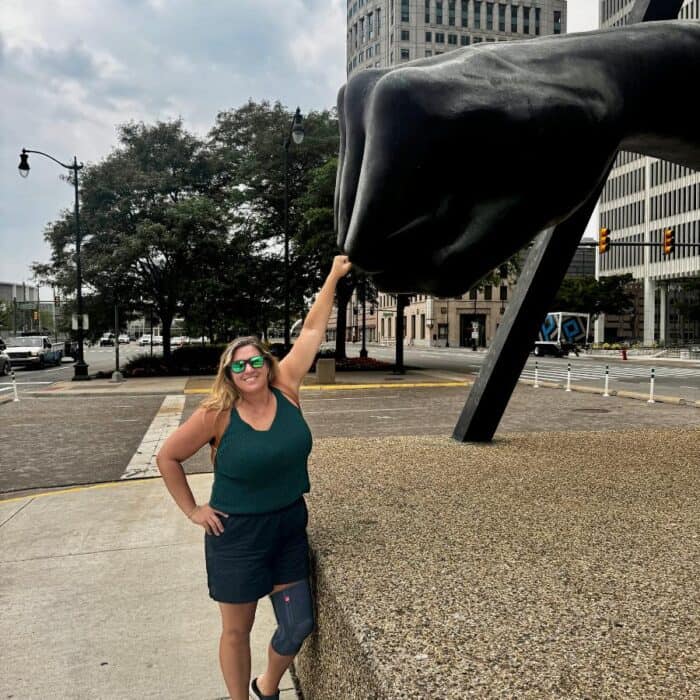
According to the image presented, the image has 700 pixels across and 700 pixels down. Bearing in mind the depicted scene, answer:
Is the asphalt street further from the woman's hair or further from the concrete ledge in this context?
the woman's hair

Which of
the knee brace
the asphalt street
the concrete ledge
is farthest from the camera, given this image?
the asphalt street

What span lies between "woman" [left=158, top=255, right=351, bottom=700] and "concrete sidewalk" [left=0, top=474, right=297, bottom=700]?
2.60 feet

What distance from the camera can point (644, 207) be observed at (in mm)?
59969

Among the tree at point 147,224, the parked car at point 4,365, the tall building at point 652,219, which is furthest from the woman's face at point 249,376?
the tall building at point 652,219

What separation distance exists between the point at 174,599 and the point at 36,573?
44.9 inches

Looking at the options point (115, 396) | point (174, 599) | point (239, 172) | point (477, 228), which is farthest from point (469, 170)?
point (239, 172)

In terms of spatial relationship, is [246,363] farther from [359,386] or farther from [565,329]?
[565,329]

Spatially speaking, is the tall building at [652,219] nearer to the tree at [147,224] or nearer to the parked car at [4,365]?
the tree at [147,224]

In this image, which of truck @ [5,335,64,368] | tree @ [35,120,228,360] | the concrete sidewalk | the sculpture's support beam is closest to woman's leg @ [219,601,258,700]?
the concrete sidewalk

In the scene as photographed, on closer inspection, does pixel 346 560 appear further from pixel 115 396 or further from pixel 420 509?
pixel 115 396

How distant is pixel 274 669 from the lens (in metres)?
2.43

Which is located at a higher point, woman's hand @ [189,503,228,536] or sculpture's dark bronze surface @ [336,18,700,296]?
sculpture's dark bronze surface @ [336,18,700,296]

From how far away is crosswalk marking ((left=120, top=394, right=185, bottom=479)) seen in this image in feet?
25.5

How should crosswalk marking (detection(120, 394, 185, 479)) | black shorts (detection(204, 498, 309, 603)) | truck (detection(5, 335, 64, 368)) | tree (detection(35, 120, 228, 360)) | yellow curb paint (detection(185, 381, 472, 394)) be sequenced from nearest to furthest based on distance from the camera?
black shorts (detection(204, 498, 309, 603)) → crosswalk marking (detection(120, 394, 185, 479)) → yellow curb paint (detection(185, 381, 472, 394)) → tree (detection(35, 120, 228, 360)) → truck (detection(5, 335, 64, 368))
